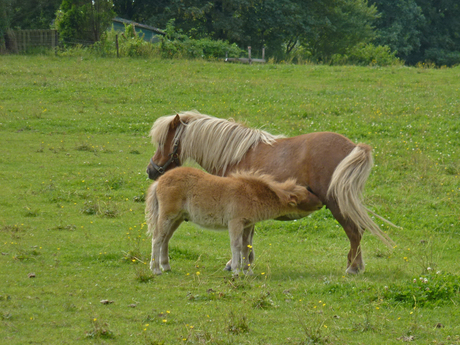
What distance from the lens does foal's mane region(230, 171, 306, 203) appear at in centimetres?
716

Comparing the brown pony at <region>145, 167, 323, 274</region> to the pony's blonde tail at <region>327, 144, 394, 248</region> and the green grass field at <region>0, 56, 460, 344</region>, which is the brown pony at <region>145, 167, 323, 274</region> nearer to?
the pony's blonde tail at <region>327, 144, 394, 248</region>

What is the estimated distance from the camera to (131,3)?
153 ft

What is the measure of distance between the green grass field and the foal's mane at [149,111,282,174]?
146cm

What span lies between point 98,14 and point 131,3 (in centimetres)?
1488

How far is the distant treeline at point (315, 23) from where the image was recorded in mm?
44281

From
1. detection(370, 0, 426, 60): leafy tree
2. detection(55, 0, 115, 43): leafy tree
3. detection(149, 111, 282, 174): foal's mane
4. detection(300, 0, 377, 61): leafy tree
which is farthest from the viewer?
detection(370, 0, 426, 60): leafy tree

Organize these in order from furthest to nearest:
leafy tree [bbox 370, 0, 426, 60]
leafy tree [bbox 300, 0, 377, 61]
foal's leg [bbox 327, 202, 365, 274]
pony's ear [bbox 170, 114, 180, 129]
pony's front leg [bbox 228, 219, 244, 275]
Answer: leafy tree [bbox 370, 0, 426, 60] < leafy tree [bbox 300, 0, 377, 61] < pony's ear [bbox 170, 114, 180, 129] < foal's leg [bbox 327, 202, 365, 274] < pony's front leg [bbox 228, 219, 244, 275]

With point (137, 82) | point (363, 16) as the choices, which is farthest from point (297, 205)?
point (363, 16)

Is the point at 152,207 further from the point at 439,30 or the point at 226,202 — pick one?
the point at 439,30

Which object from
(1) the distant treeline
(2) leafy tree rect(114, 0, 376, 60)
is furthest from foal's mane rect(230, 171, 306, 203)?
(2) leafy tree rect(114, 0, 376, 60)

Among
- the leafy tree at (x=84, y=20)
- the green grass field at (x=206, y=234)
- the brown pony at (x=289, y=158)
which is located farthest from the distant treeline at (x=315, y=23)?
the brown pony at (x=289, y=158)

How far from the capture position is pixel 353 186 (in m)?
7.22

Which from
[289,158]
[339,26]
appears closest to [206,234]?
[289,158]

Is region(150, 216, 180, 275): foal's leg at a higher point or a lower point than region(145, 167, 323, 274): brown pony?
lower
